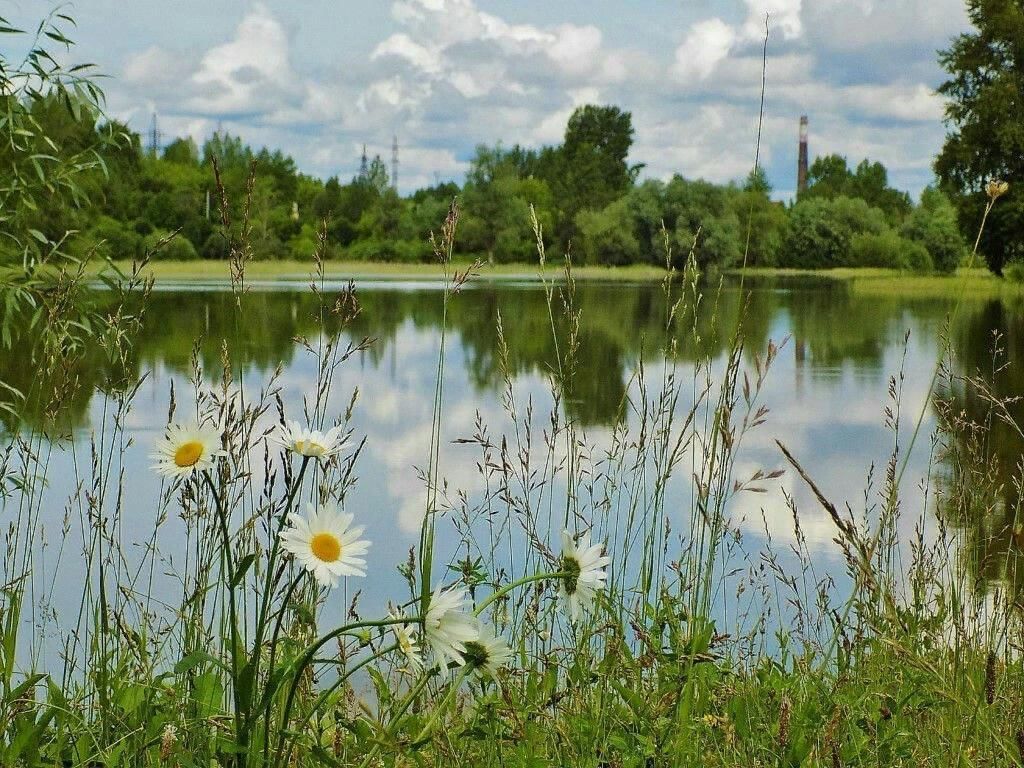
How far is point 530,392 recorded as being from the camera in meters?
9.62

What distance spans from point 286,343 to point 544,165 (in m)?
62.7

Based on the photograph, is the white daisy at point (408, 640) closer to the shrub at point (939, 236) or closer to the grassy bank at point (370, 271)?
the grassy bank at point (370, 271)

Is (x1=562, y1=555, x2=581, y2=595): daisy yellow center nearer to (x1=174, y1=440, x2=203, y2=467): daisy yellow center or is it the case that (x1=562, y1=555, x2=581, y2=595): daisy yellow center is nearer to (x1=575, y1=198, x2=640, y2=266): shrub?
(x1=174, y1=440, x2=203, y2=467): daisy yellow center

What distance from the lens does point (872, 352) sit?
17.5 m

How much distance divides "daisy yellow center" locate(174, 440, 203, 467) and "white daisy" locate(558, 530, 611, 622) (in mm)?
488

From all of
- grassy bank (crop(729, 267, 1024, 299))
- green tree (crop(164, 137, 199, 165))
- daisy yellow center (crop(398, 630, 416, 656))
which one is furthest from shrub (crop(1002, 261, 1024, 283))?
green tree (crop(164, 137, 199, 165))

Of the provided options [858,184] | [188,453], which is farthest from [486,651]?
[858,184]

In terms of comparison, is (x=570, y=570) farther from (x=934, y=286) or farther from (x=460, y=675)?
(x=934, y=286)

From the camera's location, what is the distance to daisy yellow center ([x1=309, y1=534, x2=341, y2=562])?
1.40m

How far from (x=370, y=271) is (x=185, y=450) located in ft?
163

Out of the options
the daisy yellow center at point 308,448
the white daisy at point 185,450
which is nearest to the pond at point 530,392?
the white daisy at point 185,450

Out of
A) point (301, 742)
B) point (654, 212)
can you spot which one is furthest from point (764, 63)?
point (654, 212)

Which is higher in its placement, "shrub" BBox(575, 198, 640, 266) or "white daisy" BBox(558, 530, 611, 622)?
"shrub" BBox(575, 198, 640, 266)

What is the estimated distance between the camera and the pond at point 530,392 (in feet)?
16.8
